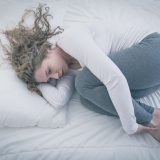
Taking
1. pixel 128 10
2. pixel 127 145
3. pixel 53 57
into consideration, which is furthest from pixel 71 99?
pixel 128 10

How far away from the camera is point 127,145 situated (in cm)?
120

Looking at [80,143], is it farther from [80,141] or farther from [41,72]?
[41,72]

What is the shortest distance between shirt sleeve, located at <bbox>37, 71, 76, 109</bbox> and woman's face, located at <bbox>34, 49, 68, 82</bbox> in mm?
37

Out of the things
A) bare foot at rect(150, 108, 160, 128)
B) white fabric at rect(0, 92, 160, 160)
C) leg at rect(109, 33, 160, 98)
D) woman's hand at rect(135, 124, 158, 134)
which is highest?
leg at rect(109, 33, 160, 98)

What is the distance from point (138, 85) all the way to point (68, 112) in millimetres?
265

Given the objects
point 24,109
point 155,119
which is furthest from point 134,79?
point 24,109

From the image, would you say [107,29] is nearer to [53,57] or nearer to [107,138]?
[53,57]

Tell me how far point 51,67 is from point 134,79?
0.29 meters

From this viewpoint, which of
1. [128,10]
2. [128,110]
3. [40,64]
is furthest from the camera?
[128,10]

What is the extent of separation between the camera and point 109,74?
3.79 ft

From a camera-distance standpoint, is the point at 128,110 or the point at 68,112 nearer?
the point at 128,110

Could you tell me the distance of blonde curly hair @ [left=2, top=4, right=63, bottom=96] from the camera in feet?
4.20

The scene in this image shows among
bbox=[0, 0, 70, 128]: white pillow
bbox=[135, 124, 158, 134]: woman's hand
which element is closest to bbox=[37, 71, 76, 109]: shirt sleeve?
bbox=[0, 0, 70, 128]: white pillow

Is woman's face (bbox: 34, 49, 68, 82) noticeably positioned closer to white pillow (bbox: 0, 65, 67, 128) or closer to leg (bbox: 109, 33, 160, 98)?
white pillow (bbox: 0, 65, 67, 128)
